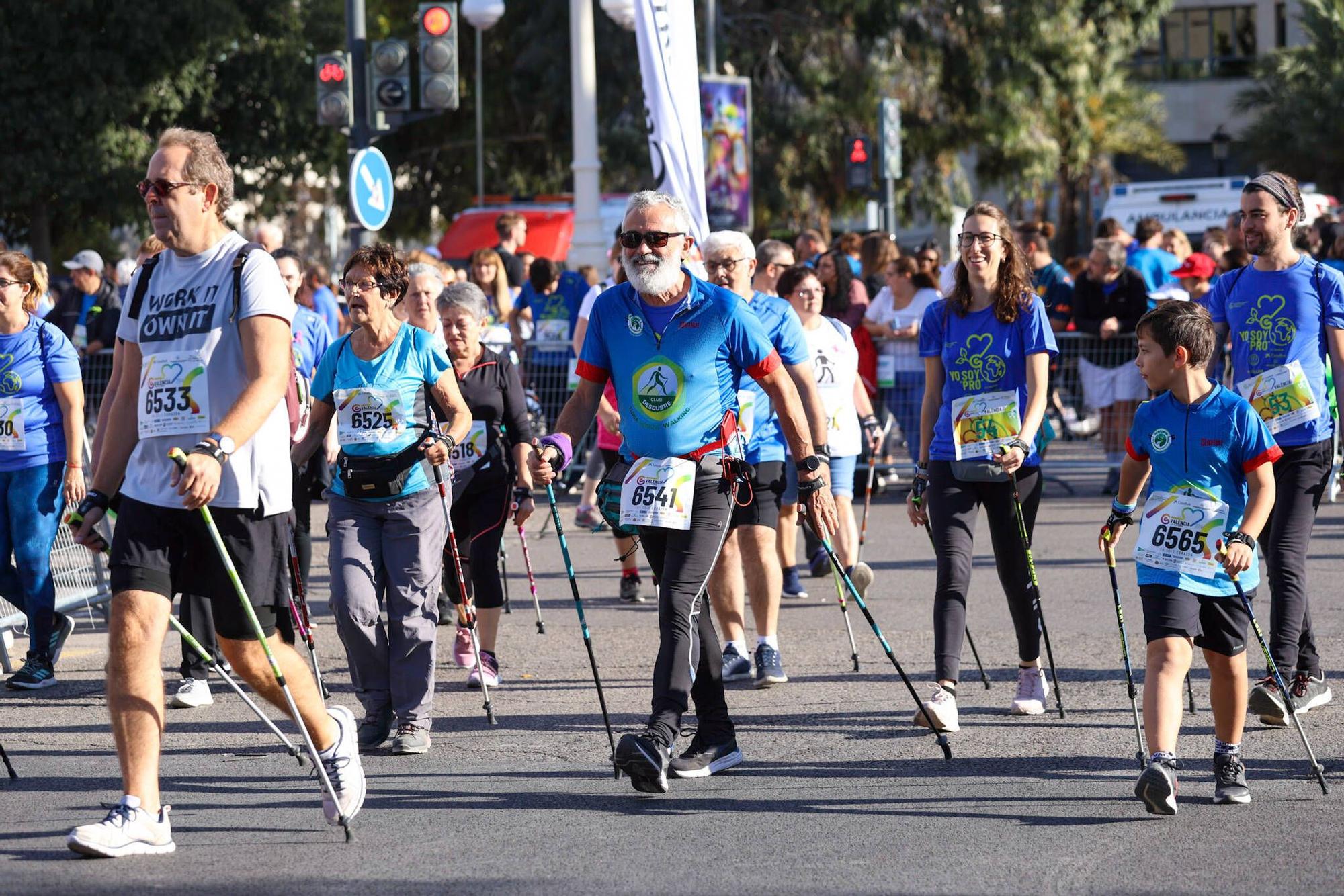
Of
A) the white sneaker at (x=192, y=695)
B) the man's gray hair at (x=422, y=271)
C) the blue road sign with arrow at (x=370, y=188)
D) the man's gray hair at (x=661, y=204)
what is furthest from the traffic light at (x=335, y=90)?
the man's gray hair at (x=661, y=204)

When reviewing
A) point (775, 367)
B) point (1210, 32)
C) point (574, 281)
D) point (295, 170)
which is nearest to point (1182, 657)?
point (775, 367)

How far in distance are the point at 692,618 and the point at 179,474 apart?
1843 millimetres

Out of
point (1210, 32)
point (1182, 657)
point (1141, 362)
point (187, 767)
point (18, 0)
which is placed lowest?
point (187, 767)

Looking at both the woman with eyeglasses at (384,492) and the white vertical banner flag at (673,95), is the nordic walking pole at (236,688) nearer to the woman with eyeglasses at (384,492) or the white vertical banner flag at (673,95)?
the woman with eyeglasses at (384,492)

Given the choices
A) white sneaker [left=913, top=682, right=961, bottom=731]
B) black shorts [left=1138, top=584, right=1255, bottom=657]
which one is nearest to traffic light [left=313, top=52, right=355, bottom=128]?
white sneaker [left=913, top=682, right=961, bottom=731]

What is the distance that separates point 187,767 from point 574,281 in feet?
30.3

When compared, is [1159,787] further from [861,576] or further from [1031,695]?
[861,576]

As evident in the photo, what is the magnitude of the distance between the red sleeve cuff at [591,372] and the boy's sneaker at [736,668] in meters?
2.01

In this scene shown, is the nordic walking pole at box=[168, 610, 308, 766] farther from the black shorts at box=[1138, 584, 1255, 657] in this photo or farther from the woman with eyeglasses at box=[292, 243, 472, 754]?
the black shorts at box=[1138, 584, 1255, 657]

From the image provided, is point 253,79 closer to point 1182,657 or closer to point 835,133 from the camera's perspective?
point 835,133

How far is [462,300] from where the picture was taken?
25.9ft

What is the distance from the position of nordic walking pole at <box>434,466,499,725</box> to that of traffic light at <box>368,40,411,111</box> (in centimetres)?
740

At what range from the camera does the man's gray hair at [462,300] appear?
789 cm

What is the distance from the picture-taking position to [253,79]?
2989cm
